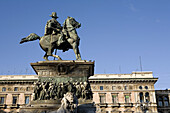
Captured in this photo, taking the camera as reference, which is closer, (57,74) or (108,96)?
(57,74)

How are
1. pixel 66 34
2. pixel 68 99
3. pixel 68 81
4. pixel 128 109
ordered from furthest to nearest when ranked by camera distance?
pixel 128 109 → pixel 66 34 → pixel 68 81 → pixel 68 99

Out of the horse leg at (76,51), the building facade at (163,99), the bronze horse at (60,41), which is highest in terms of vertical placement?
the bronze horse at (60,41)

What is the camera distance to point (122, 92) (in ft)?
183

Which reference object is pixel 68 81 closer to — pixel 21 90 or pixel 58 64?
pixel 58 64

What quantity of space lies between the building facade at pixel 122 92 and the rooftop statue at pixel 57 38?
146ft

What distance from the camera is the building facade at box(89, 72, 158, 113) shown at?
54.3 metres

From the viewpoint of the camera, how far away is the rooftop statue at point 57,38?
10797mm

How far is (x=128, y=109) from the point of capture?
5397 centimetres

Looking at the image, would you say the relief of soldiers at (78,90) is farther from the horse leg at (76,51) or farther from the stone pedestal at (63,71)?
the horse leg at (76,51)

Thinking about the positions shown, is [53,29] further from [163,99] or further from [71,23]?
[163,99]

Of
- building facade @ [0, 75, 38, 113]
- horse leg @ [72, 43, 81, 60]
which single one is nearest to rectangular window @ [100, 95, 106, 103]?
building facade @ [0, 75, 38, 113]

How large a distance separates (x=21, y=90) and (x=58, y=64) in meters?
48.7

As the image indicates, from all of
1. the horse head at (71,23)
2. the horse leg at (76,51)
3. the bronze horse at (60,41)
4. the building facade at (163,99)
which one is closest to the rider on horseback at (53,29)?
the bronze horse at (60,41)

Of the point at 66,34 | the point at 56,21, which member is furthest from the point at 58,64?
the point at 56,21
